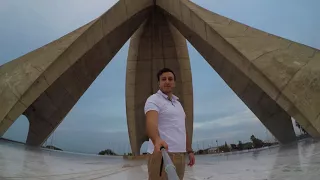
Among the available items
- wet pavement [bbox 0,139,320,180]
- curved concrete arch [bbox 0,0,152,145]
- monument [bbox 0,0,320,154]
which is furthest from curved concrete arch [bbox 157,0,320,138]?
A: curved concrete arch [bbox 0,0,152,145]

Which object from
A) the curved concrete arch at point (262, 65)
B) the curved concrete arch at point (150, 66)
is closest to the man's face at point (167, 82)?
the curved concrete arch at point (262, 65)

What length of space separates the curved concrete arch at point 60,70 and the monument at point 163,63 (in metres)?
0.04

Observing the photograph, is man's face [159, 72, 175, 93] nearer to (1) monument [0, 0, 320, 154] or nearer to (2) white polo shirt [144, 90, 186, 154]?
(2) white polo shirt [144, 90, 186, 154]

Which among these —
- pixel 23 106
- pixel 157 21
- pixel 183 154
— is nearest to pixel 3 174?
pixel 183 154

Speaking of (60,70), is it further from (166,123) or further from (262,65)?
(166,123)

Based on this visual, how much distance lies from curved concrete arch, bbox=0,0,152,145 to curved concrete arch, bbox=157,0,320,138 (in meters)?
3.08

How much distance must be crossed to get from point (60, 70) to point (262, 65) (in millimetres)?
7974

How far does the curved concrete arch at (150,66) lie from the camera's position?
17.6m

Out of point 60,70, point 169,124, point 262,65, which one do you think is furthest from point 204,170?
point 60,70

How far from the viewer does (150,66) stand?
18469 millimetres

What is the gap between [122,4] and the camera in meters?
13.3

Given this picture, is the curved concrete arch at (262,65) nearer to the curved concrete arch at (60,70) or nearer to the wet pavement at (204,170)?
the wet pavement at (204,170)

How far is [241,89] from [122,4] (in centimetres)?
716

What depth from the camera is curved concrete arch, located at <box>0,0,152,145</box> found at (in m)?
10.2
